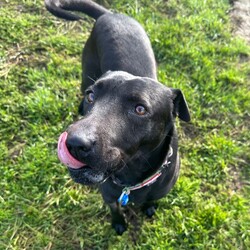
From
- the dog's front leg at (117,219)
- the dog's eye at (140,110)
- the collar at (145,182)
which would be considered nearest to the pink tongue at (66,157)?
the dog's eye at (140,110)

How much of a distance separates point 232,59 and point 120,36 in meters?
1.91

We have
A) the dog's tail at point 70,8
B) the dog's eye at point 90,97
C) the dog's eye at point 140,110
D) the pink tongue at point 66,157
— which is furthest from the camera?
the dog's tail at point 70,8

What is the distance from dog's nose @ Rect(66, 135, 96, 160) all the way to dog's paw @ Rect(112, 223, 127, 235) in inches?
56.7

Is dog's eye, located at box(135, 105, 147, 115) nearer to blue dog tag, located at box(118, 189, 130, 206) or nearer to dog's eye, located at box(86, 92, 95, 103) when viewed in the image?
dog's eye, located at box(86, 92, 95, 103)

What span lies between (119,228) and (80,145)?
5.13 feet

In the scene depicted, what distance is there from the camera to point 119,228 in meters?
3.11

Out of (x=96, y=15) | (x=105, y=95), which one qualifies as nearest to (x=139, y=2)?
(x=96, y=15)

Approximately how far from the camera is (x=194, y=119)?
3.92m

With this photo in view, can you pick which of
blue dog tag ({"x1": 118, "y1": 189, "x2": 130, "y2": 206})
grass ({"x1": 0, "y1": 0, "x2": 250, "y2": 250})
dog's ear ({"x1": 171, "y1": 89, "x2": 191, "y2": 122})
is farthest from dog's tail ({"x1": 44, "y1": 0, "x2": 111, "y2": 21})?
blue dog tag ({"x1": 118, "y1": 189, "x2": 130, "y2": 206})

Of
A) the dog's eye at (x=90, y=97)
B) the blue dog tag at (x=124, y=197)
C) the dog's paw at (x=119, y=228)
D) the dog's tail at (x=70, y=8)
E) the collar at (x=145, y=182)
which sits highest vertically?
the dog's eye at (x=90, y=97)

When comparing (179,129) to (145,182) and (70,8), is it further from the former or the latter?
(70,8)

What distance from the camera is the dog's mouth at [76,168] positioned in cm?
190

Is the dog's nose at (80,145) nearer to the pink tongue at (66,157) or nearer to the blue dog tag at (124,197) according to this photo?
the pink tongue at (66,157)

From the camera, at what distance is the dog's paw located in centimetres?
310
